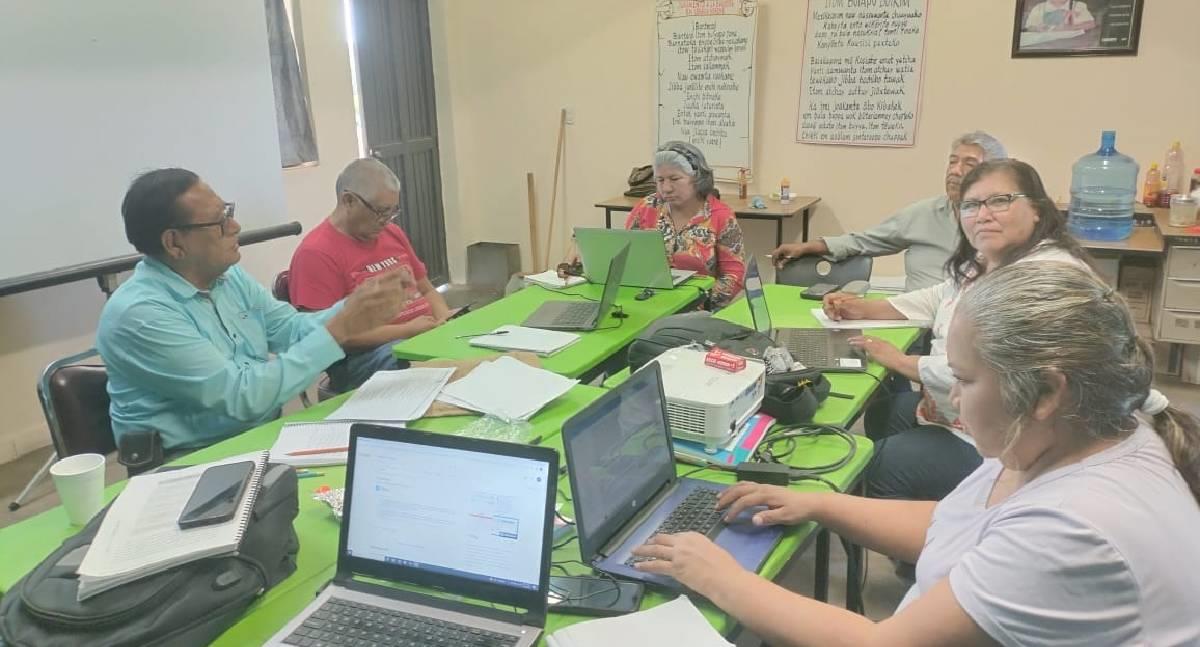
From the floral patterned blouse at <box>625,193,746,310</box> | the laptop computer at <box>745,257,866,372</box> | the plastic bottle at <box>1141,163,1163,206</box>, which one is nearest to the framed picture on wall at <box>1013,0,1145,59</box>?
the plastic bottle at <box>1141,163,1163,206</box>

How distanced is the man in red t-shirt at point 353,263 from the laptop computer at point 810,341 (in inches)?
43.9

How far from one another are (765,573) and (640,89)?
4191 millimetres

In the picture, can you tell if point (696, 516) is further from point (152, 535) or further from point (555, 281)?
point (555, 281)

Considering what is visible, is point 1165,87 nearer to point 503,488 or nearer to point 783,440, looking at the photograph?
point 783,440

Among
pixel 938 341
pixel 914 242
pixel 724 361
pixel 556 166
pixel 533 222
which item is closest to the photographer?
pixel 724 361

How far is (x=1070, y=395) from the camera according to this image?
1011mm

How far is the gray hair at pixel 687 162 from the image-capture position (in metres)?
3.35

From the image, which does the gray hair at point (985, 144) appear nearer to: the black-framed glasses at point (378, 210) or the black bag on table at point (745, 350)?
the black bag on table at point (745, 350)

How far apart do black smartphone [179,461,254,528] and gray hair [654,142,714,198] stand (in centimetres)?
228

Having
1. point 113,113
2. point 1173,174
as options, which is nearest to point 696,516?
point 113,113

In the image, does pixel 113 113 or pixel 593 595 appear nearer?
pixel 593 595

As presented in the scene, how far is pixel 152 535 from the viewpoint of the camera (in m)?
1.27

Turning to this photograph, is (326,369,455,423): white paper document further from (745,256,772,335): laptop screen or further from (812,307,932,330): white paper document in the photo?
(812,307,932,330): white paper document

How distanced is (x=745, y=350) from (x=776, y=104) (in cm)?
311
